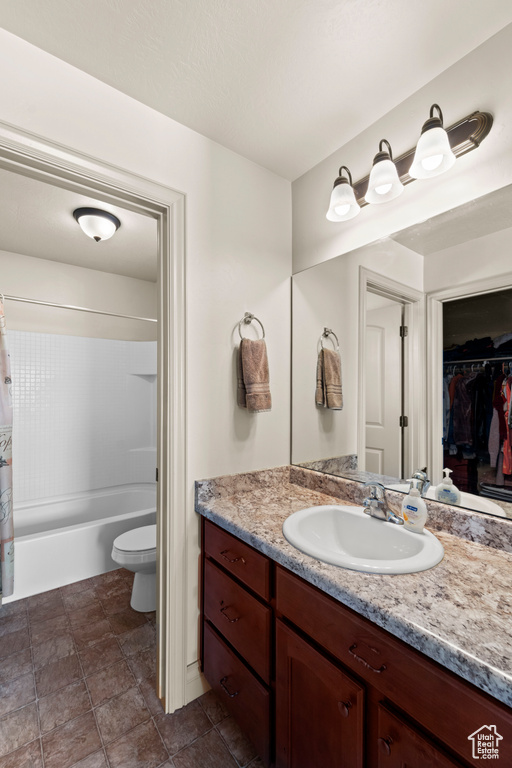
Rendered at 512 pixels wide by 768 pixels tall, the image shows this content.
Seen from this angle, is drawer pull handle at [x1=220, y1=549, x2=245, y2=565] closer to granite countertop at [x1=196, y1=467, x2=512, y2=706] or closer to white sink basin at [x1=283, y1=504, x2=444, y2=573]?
granite countertop at [x1=196, y1=467, x2=512, y2=706]

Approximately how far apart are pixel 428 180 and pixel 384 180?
6.0 inches

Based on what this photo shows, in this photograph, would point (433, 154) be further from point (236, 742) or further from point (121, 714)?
point (121, 714)

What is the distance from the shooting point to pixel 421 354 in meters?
1.27

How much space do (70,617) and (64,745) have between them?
797 mm

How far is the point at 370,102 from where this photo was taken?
1.31 metres

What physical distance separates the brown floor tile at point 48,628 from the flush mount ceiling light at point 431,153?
102 inches

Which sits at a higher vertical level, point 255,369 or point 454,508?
point 255,369

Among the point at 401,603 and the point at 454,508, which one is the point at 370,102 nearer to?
the point at 454,508

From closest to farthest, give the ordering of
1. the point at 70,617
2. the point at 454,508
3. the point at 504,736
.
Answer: the point at 504,736, the point at 454,508, the point at 70,617

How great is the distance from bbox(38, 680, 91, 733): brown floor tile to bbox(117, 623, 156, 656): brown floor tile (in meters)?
0.25

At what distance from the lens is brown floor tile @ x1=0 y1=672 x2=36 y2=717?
1.40m

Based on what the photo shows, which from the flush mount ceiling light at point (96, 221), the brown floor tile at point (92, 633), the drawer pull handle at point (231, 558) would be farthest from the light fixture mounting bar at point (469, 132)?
the brown floor tile at point (92, 633)

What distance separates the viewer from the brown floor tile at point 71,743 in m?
1.19

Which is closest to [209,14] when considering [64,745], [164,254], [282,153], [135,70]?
[135,70]
